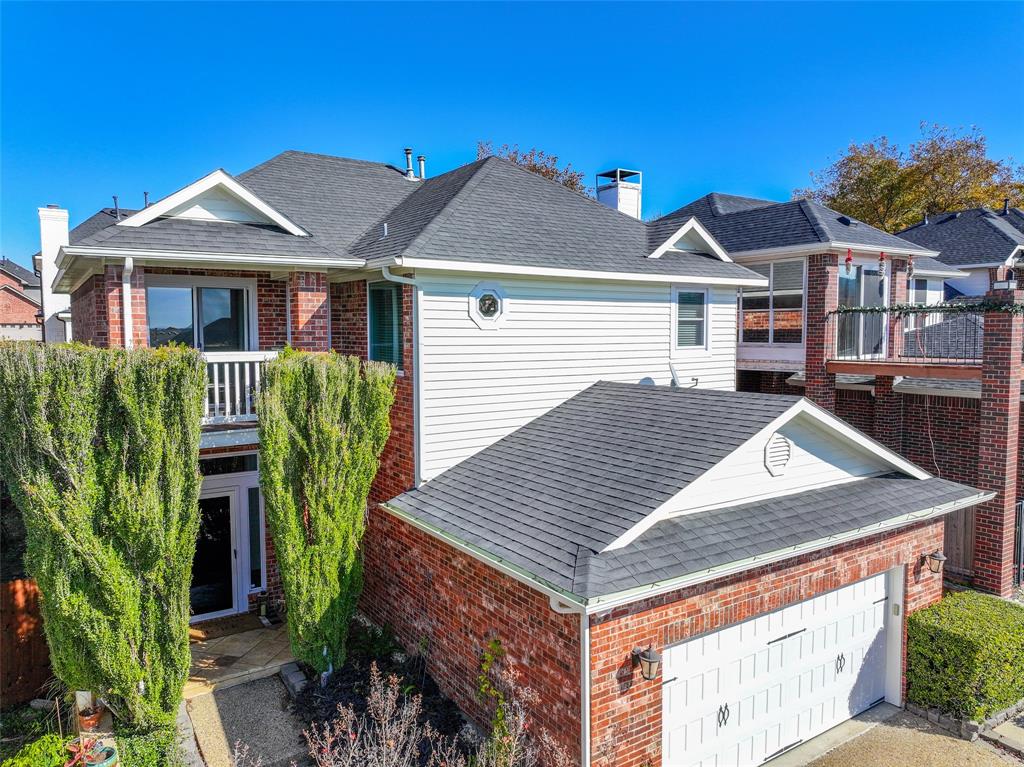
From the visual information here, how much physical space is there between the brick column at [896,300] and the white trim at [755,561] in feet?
A: 28.2

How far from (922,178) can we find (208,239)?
38593 mm

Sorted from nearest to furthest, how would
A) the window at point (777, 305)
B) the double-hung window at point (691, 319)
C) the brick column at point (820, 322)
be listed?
the double-hung window at point (691, 319), the brick column at point (820, 322), the window at point (777, 305)

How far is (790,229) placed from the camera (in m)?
16.8

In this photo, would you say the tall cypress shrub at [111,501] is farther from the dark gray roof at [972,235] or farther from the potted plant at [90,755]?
the dark gray roof at [972,235]

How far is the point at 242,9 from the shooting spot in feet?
41.0

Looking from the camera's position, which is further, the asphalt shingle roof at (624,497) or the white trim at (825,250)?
the white trim at (825,250)

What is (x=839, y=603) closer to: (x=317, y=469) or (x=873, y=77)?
(x=317, y=469)

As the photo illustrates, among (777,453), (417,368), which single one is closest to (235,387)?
(417,368)

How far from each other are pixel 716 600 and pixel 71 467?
690 cm

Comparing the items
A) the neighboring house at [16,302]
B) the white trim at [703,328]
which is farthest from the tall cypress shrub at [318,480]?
the neighboring house at [16,302]

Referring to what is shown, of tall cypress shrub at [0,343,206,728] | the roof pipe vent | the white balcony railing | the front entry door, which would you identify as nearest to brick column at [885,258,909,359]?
the roof pipe vent

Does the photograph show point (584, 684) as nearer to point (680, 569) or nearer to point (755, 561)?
point (680, 569)

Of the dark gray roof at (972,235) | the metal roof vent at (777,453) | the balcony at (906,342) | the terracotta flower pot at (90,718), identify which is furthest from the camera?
the dark gray roof at (972,235)

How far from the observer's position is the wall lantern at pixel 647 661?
6344 millimetres
